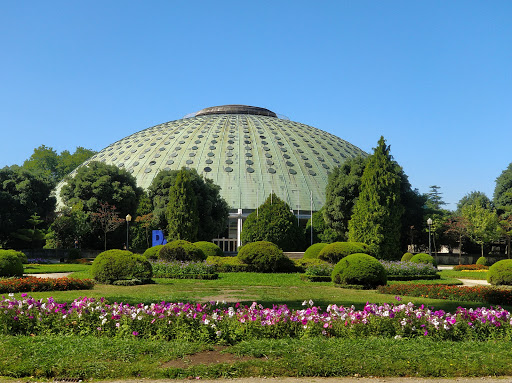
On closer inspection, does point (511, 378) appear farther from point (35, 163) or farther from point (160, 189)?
point (35, 163)

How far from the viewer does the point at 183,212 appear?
4666 cm

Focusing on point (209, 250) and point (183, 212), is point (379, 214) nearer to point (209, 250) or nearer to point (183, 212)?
point (209, 250)

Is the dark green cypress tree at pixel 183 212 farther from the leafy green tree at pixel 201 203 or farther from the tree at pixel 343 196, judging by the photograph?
the tree at pixel 343 196

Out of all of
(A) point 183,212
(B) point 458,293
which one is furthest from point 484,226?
(B) point 458,293

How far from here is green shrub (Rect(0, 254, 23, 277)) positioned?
22.5 meters

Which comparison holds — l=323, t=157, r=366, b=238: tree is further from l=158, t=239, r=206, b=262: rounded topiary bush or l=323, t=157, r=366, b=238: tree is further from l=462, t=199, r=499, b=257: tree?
l=158, t=239, r=206, b=262: rounded topiary bush

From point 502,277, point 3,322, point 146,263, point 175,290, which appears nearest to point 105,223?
point 146,263

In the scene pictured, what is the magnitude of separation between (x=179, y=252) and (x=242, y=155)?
46297 millimetres

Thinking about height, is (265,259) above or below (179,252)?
below

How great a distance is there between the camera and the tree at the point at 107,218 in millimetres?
51891

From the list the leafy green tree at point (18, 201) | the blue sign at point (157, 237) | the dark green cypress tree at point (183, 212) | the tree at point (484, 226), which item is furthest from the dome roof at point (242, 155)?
the tree at point (484, 226)

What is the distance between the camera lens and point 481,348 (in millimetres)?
8539

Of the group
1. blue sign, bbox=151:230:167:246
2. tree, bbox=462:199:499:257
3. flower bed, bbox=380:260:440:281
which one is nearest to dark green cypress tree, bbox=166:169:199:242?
blue sign, bbox=151:230:167:246

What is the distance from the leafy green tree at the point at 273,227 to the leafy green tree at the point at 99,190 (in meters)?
14.9
